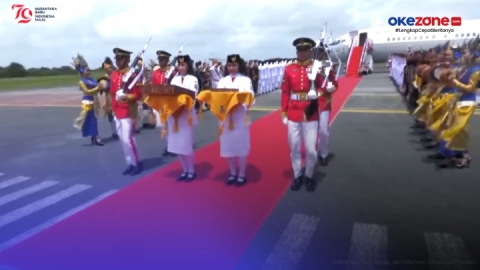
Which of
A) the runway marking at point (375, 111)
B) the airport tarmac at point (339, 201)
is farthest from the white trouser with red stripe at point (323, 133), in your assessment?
the runway marking at point (375, 111)

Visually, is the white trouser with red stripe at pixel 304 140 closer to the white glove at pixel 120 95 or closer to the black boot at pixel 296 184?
the black boot at pixel 296 184

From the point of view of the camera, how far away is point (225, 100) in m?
5.28

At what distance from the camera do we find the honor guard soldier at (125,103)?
6.13 meters

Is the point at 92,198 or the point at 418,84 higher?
the point at 418,84

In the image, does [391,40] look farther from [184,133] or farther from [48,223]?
[48,223]

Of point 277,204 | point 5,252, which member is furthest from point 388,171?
point 5,252

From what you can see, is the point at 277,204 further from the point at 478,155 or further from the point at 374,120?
the point at 374,120

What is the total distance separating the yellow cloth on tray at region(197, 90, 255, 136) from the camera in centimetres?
522

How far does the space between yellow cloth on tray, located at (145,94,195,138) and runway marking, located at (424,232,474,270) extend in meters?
3.33

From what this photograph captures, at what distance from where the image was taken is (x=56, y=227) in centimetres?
442

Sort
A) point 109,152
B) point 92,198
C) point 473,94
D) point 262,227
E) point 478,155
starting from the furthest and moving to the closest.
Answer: point 109,152 → point 478,155 → point 473,94 → point 92,198 → point 262,227

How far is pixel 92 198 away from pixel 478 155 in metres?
6.31

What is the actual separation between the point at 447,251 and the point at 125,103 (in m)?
4.64

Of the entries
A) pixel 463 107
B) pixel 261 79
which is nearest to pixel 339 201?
pixel 463 107
